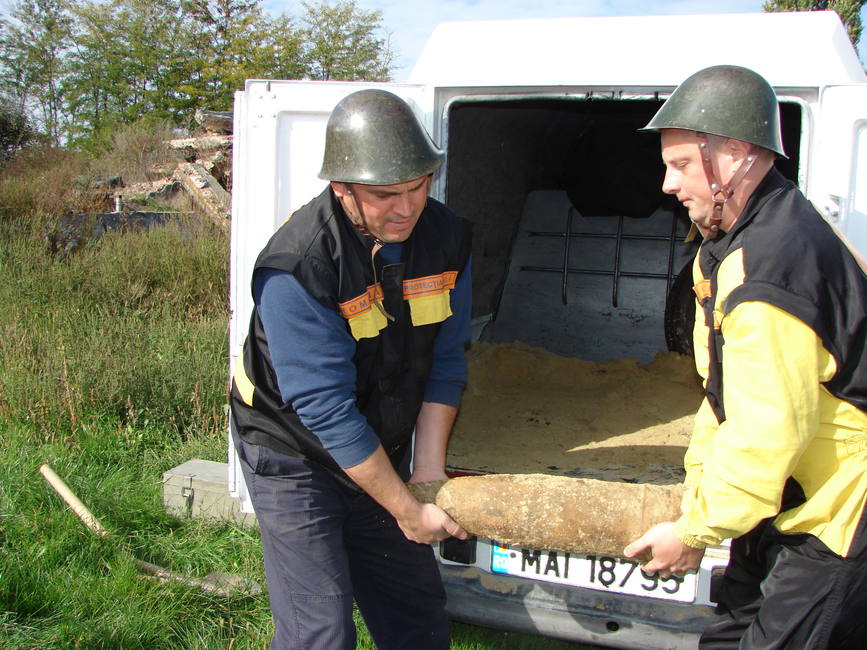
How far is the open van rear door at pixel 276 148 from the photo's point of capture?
8.78ft

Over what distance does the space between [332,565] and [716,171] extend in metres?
1.44

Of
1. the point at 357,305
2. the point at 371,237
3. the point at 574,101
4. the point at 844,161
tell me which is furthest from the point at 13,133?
the point at 844,161

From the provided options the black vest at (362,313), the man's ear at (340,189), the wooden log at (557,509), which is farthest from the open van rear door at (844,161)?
the man's ear at (340,189)

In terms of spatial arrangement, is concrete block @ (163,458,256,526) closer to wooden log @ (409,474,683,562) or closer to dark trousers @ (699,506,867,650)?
wooden log @ (409,474,683,562)

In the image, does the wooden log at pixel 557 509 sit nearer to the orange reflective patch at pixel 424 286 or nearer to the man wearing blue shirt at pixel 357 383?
the man wearing blue shirt at pixel 357 383

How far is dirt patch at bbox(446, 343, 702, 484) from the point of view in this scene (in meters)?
3.34

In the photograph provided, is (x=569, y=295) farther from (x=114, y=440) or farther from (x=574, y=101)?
(x=114, y=440)

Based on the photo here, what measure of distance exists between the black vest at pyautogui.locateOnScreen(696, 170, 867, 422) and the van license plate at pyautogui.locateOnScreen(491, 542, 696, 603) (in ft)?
3.60

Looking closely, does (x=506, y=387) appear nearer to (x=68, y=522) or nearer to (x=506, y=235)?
(x=506, y=235)

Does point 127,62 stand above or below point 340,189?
above

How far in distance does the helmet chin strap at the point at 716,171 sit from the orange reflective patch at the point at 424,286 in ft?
2.62

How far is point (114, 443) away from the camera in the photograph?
176 inches

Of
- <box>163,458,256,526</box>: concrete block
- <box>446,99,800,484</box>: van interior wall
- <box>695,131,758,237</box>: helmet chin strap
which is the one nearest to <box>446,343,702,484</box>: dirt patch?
<box>446,99,800,484</box>: van interior wall

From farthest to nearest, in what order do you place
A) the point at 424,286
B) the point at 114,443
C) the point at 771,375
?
the point at 114,443 < the point at 424,286 < the point at 771,375
